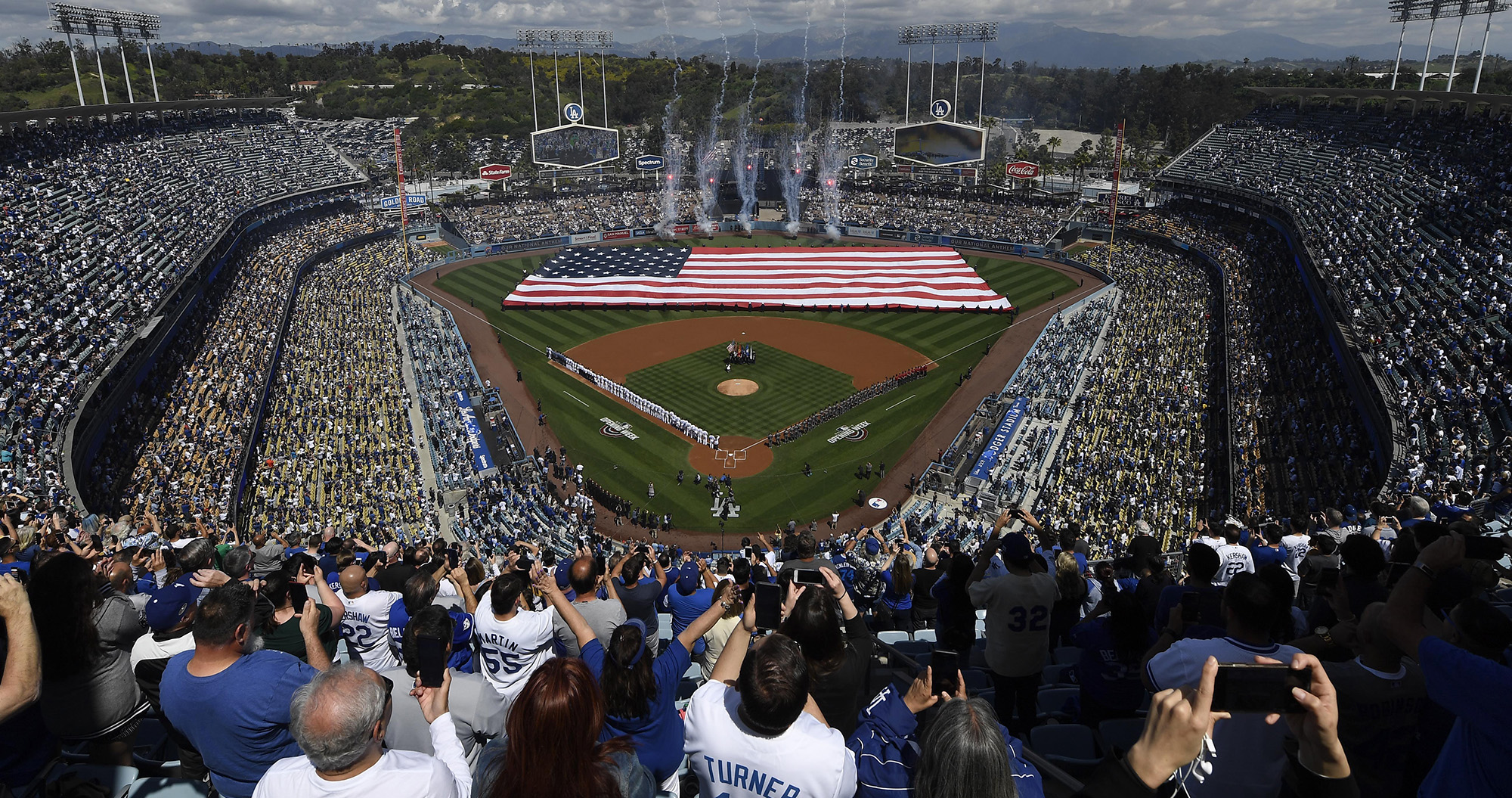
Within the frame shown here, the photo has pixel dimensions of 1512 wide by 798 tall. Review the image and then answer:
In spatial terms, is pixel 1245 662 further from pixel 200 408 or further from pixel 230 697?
pixel 200 408

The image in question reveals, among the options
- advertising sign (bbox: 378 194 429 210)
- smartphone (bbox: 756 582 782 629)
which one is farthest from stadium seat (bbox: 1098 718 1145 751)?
advertising sign (bbox: 378 194 429 210)

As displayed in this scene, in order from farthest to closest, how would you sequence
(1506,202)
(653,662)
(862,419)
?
(862,419)
(1506,202)
(653,662)

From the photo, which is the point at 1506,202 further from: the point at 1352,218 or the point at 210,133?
the point at 210,133

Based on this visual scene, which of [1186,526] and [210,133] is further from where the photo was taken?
[210,133]

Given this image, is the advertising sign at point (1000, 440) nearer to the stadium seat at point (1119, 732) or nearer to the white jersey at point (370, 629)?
the stadium seat at point (1119, 732)

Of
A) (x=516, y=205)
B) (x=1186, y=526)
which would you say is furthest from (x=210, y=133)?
(x=1186, y=526)

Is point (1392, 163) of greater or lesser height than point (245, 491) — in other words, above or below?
above
